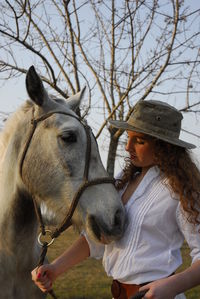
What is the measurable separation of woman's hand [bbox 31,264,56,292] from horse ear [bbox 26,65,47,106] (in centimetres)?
100

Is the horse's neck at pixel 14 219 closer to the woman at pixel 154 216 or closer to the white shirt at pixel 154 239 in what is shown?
the woman at pixel 154 216

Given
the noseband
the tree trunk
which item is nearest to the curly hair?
the noseband

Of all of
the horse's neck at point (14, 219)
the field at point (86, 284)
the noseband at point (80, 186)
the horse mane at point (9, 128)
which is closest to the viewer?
the noseband at point (80, 186)

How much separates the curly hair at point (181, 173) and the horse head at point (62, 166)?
24 cm

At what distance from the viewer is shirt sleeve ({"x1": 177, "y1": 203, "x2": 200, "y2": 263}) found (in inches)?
63.6

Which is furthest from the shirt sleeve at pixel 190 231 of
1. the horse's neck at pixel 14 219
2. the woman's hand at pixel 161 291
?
the horse's neck at pixel 14 219

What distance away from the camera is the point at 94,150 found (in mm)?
2121

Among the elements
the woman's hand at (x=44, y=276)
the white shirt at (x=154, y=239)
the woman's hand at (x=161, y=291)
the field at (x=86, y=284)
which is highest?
the white shirt at (x=154, y=239)

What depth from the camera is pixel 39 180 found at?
214 centimetres

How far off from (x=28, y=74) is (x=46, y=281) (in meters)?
1.21

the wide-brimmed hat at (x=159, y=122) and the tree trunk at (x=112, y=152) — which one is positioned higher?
the wide-brimmed hat at (x=159, y=122)

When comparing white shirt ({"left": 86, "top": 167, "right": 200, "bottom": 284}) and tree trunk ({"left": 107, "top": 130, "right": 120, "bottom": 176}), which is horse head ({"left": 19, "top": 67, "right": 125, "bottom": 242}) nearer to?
white shirt ({"left": 86, "top": 167, "right": 200, "bottom": 284})

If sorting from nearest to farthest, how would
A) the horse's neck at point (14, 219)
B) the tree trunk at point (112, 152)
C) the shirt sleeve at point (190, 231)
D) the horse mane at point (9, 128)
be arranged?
A: the shirt sleeve at point (190, 231)
the horse's neck at point (14, 219)
the horse mane at point (9, 128)
the tree trunk at point (112, 152)

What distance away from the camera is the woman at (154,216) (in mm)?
1621
